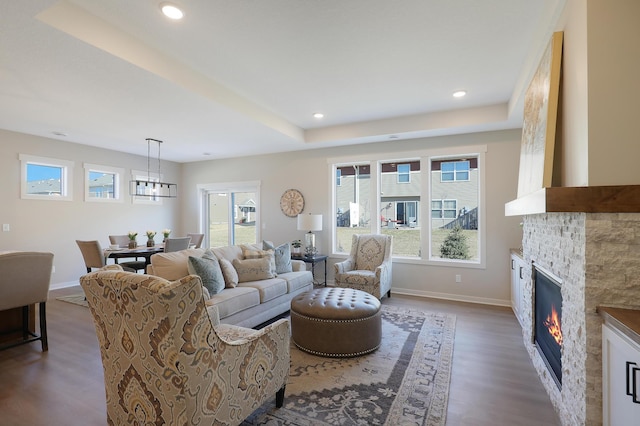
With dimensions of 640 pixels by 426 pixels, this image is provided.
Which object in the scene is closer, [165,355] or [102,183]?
[165,355]

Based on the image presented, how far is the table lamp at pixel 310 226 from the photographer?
5504 millimetres

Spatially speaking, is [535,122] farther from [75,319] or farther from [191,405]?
[75,319]

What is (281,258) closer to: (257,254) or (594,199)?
(257,254)

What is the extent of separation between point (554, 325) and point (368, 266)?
2.89m

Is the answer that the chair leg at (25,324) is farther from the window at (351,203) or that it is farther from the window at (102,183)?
the window at (351,203)

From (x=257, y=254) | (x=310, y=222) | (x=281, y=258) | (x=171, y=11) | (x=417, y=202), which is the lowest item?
(x=281, y=258)

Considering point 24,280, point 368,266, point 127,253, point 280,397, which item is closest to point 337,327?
point 280,397

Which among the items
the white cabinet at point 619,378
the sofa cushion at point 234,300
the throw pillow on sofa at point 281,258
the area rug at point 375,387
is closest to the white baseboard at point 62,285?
the throw pillow on sofa at point 281,258

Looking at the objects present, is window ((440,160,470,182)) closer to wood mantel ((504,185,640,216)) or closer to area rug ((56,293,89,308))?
wood mantel ((504,185,640,216))

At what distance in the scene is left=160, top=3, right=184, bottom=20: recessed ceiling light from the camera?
2248mm

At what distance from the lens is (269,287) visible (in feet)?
12.2

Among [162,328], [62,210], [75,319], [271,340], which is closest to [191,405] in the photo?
[162,328]

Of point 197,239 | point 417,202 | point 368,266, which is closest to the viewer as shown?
point 368,266

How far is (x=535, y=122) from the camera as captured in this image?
2.51 m
